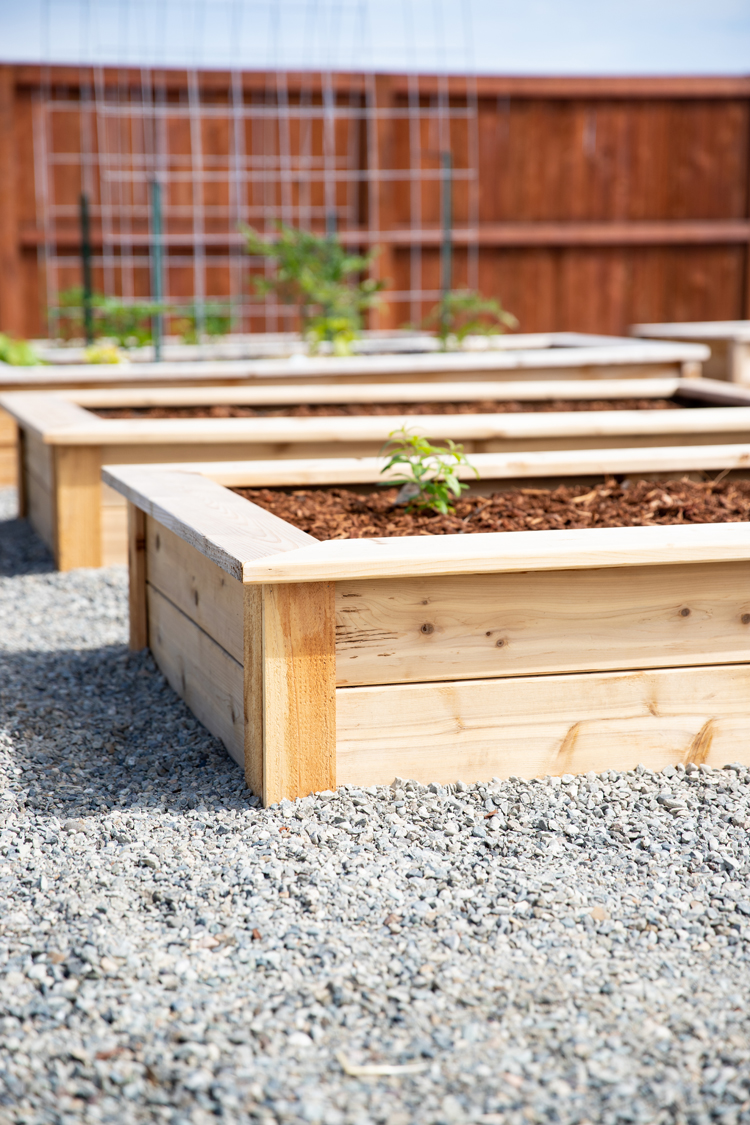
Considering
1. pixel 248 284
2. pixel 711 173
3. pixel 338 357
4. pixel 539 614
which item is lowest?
pixel 539 614

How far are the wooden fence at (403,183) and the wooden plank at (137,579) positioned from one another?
4765mm

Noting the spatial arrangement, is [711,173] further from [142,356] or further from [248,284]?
[142,356]

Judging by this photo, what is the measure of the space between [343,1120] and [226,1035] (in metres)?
0.20

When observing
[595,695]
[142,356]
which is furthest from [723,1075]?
[142,356]

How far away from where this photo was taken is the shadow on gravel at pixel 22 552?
3.93 meters

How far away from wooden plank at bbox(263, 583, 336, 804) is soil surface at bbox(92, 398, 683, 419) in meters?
2.79

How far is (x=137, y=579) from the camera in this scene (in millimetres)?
2887

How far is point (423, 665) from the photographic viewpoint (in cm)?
202

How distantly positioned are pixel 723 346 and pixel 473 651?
538 centimetres

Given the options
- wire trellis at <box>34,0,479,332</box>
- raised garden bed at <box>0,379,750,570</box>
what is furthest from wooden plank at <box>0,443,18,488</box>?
wire trellis at <box>34,0,479,332</box>

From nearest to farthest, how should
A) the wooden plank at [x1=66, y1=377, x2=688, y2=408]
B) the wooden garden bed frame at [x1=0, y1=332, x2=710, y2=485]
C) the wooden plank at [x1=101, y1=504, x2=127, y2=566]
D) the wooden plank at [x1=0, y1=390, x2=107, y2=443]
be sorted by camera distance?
the wooden plank at [x1=0, y1=390, x2=107, y2=443], the wooden plank at [x1=101, y1=504, x2=127, y2=566], the wooden plank at [x1=66, y1=377, x2=688, y2=408], the wooden garden bed frame at [x1=0, y1=332, x2=710, y2=485]

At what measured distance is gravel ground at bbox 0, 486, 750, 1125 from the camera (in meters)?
1.29

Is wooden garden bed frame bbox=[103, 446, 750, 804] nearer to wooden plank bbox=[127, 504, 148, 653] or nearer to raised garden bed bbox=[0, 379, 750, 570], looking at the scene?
wooden plank bbox=[127, 504, 148, 653]

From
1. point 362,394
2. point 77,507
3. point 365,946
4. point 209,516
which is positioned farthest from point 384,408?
point 365,946
